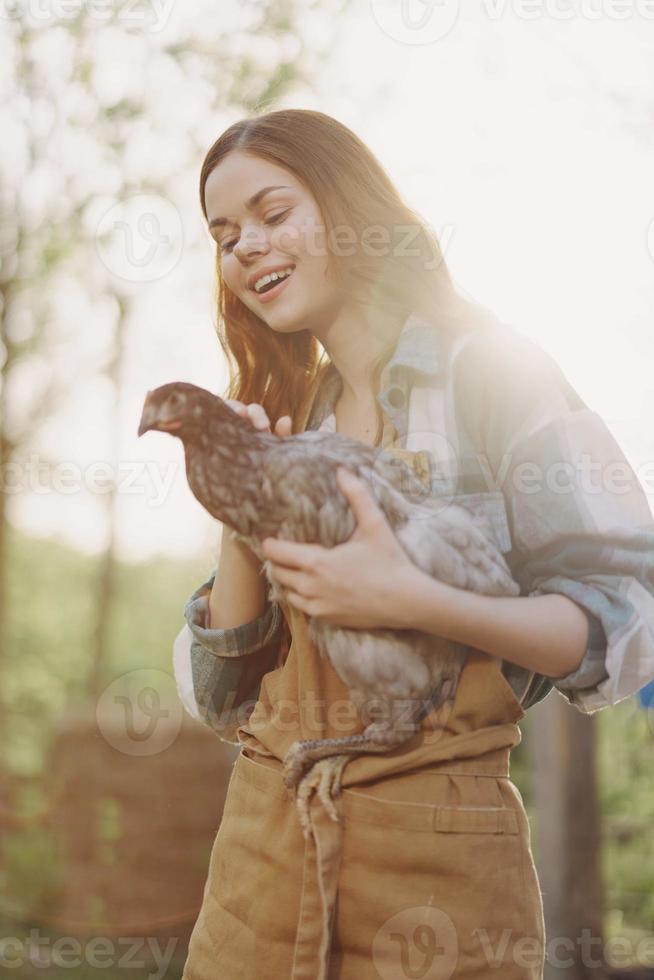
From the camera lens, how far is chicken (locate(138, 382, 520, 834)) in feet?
3.97

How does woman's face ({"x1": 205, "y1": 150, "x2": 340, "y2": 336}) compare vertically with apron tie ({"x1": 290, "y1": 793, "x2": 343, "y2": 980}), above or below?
above

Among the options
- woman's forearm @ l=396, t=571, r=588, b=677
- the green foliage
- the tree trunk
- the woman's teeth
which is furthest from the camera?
the green foliage

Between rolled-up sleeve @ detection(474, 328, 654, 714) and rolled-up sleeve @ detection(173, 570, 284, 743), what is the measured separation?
1.32 ft

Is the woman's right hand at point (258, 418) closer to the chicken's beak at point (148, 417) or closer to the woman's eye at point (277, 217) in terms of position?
the chicken's beak at point (148, 417)

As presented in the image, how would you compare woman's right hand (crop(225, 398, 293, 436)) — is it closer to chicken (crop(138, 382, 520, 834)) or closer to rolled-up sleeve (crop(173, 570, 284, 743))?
chicken (crop(138, 382, 520, 834))

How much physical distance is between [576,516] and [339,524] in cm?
31

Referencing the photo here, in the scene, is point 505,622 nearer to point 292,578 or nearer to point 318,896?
point 292,578

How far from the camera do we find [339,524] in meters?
1.22

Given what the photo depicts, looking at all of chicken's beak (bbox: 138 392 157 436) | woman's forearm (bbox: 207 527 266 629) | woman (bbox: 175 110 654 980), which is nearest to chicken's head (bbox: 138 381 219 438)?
chicken's beak (bbox: 138 392 157 436)

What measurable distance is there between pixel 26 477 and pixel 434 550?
2.78 meters

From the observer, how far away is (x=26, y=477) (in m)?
3.70

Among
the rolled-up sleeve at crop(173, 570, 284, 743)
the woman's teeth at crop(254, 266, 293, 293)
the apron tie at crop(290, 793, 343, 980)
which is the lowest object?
the apron tie at crop(290, 793, 343, 980)

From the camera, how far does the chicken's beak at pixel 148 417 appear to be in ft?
3.99

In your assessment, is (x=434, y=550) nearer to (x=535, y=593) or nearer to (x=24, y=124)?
(x=535, y=593)
